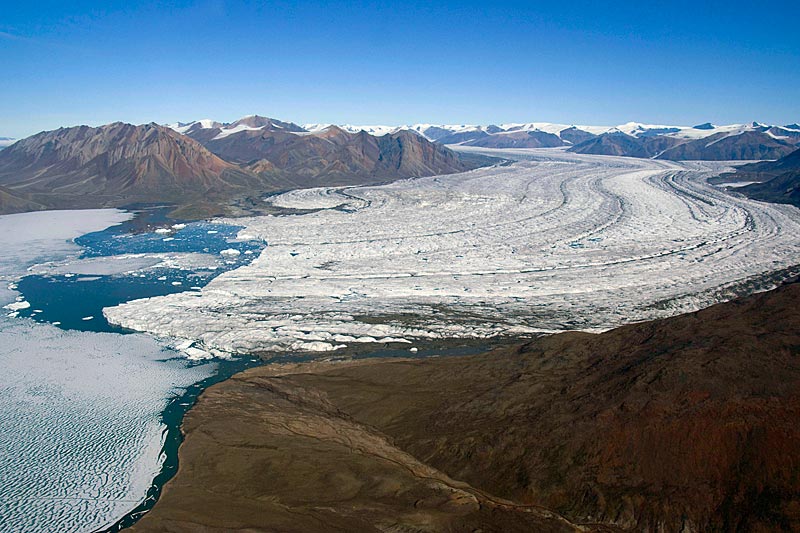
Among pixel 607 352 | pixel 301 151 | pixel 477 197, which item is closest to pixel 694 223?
pixel 477 197

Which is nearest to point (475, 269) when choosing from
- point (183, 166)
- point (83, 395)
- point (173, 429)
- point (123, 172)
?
point (173, 429)

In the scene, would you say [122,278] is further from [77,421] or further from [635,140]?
[635,140]

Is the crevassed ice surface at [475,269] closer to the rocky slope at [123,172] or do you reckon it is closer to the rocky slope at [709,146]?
the rocky slope at [123,172]

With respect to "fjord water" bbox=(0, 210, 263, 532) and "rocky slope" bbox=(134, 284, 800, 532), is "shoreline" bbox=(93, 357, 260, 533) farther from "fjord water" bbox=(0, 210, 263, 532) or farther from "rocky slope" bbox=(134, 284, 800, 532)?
"rocky slope" bbox=(134, 284, 800, 532)

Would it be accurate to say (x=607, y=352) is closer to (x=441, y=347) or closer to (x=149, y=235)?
(x=441, y=347)

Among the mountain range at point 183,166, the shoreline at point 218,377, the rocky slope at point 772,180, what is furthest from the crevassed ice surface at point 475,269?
the mountain range at point 183,166

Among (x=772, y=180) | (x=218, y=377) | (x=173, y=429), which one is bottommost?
(x=173, y=429)
